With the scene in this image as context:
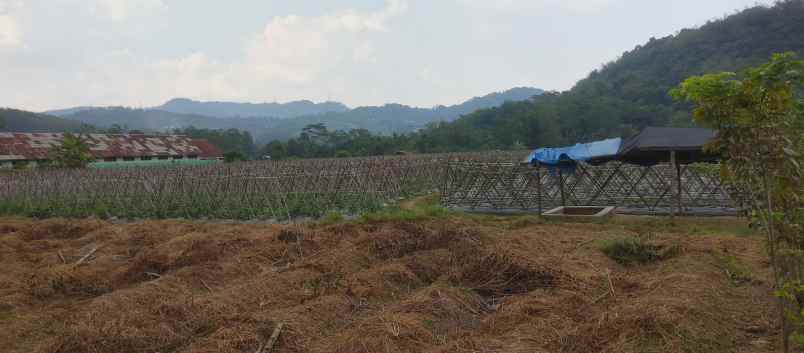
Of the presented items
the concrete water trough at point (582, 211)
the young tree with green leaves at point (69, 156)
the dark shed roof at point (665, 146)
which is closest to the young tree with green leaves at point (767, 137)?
the dark shed roof at point (665, 146)

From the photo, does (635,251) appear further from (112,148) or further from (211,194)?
(112,148)

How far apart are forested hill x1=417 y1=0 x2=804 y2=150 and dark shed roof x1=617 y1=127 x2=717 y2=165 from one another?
4078cm

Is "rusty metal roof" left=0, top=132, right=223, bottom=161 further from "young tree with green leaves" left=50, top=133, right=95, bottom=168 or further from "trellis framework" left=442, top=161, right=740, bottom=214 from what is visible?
"trellis framework" left=442, top=161, right=740, bottom=214

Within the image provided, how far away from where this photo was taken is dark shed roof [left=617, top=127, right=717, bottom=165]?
10.9 m

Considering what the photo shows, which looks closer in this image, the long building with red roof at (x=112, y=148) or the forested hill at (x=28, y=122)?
the long building with red roof at (x=112, y=148)

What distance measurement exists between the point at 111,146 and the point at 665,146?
49.3 meters

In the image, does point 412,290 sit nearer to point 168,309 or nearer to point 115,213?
point 168,309

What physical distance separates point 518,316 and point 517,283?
4.15ft

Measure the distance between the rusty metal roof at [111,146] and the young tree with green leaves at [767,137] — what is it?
46.1 meters

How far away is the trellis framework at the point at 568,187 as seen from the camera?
1402 centimetres

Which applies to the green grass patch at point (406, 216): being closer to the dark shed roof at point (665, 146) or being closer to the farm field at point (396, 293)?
the farm field at point (396, 293)

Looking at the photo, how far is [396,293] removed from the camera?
21.9 feet

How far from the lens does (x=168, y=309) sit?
19.9 ft

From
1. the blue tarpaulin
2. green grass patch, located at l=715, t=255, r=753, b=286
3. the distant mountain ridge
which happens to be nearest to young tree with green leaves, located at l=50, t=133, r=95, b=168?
the blue tarpaulin
